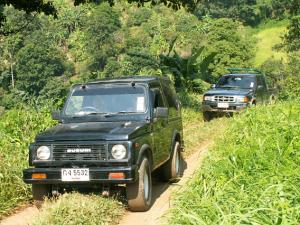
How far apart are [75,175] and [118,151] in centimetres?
67

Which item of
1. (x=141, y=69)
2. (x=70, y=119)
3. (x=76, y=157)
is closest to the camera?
(x=76, y=157)

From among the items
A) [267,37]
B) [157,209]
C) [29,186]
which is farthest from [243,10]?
[157,209]

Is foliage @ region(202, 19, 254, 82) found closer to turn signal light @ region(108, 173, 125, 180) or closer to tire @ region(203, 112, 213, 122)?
tire @ region(203, 112, 213, 122)

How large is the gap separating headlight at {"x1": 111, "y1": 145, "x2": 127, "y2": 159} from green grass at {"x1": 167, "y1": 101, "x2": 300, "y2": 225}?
963 mm

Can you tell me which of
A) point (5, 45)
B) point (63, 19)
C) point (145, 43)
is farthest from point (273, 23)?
point (5, 45)

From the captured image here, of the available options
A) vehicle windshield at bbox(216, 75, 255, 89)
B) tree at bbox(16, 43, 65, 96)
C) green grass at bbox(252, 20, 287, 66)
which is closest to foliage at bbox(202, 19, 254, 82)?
green grass at bbox(252, 20, 287, 66)

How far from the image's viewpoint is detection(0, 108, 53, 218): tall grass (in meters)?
7.48

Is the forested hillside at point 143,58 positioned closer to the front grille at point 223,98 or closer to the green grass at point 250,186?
the green grass at point 250,186

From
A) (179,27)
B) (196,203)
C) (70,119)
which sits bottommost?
(196,203)

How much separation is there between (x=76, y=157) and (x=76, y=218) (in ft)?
3.00

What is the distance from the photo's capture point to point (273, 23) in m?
110

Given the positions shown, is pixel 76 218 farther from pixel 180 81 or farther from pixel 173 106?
pixel 180 81

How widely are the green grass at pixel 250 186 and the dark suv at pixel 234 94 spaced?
301 inches

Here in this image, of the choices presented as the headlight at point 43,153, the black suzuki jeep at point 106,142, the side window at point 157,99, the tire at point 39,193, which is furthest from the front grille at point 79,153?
the side window at point 157,99
